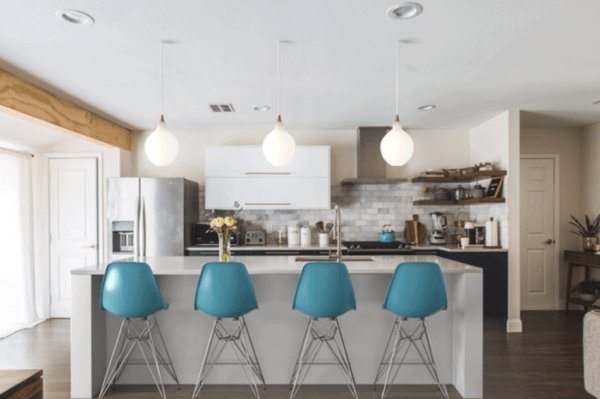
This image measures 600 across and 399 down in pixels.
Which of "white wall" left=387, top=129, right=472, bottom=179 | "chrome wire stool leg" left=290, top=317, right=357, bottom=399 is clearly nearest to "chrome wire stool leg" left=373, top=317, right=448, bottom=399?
"chrome wire stool leg" left=290, top=317, right=357, bottom=399

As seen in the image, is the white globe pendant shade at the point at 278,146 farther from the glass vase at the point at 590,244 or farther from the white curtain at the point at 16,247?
the glass vase at the point at 590,244

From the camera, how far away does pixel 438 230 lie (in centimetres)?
511

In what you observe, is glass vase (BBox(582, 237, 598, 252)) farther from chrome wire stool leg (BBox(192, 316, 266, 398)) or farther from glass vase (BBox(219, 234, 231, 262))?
glass vase (BBox(219, 234, 231, 262))

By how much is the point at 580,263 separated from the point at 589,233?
0.43 meters

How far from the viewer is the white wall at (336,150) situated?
5340 mm

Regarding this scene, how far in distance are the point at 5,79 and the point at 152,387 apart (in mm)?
2679

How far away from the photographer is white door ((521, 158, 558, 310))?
17.1ft

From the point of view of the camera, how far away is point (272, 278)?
9.57ft

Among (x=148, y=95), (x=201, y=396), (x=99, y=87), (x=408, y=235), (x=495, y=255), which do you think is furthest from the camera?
(x=408, y=235)

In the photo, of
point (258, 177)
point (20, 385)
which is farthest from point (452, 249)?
point (20, 385)

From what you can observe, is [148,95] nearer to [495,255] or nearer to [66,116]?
[66,116]

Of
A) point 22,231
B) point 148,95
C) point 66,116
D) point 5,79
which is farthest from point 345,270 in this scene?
point 22,231

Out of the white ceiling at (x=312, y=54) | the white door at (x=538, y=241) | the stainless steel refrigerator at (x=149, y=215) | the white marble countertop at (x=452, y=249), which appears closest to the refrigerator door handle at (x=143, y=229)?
the stainless steel refrigerator at (x=149, y=215)

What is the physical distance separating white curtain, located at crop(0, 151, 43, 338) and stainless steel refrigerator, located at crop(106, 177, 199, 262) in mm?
904
